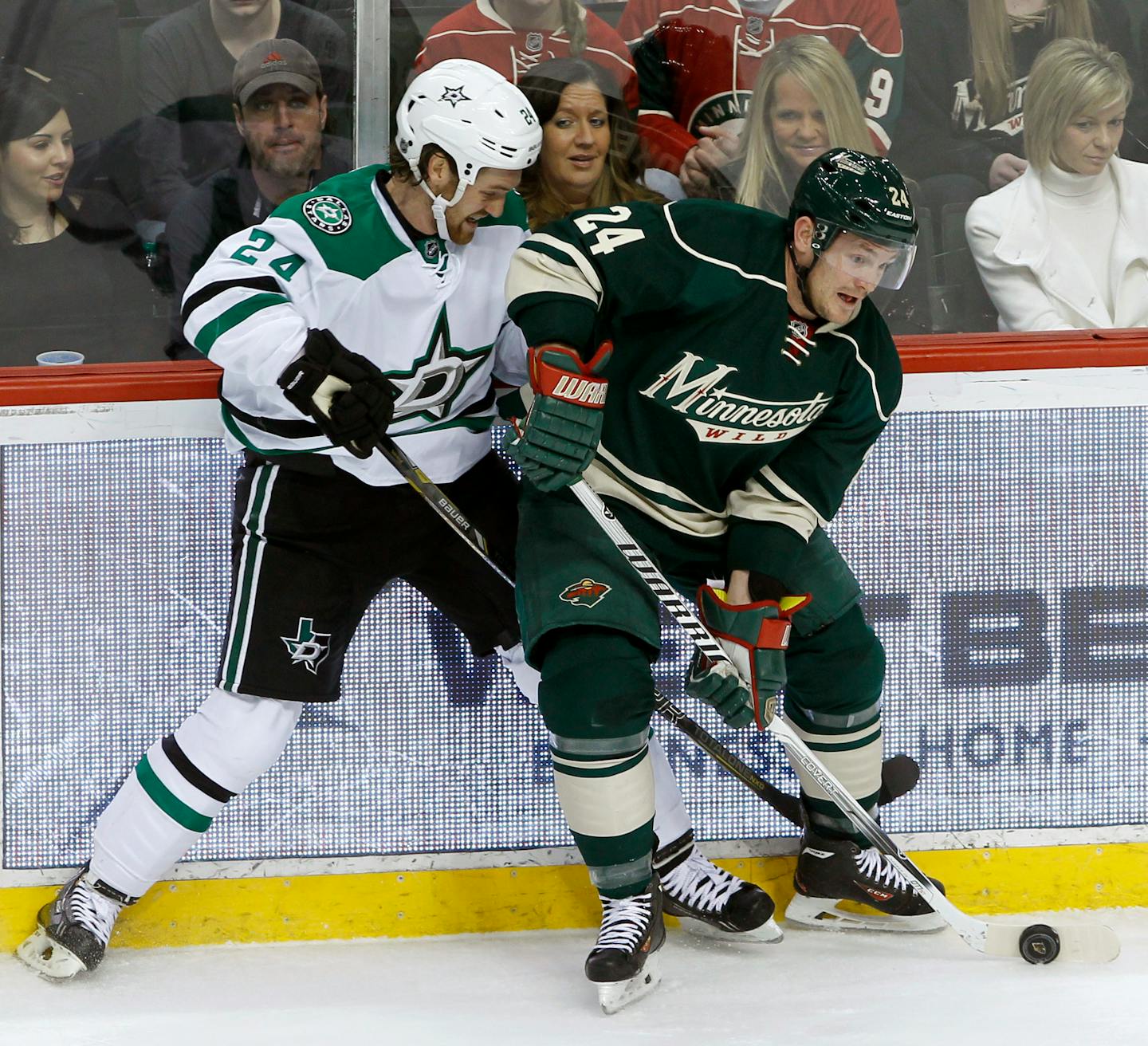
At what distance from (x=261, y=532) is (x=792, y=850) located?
104cm

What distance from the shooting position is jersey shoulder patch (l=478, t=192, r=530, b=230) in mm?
2139

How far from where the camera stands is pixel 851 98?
2.46 metres

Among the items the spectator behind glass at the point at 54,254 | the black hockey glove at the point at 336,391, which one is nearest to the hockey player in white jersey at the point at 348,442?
the black hockey glove at the point at 336,391

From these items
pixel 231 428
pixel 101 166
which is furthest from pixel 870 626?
pixel 101 166

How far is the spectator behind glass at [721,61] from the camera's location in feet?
8.02

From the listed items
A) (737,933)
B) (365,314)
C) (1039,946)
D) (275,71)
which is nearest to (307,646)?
(365,314)

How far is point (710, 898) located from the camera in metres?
2.29

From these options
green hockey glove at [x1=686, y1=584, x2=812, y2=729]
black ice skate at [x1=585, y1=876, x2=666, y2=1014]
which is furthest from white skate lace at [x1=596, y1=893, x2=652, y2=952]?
green hockey glove at [x1=686, y1=584, x2=812, y2=729]

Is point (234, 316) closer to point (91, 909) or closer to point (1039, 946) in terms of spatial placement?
point (91, 909)

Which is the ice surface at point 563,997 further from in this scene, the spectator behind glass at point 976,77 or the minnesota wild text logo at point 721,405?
the spectator behind glass at point 976,77

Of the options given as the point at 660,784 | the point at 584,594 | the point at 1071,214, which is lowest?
the point at 660,784

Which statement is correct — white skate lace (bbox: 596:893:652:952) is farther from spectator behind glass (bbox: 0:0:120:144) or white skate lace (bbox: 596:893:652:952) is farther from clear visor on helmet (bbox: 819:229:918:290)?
spectator behind glass (bbox: 0:0:120:144)

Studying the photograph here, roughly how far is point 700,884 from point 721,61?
4.54ft

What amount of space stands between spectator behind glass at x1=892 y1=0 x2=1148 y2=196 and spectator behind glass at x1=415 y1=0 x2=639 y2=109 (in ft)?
1.64
